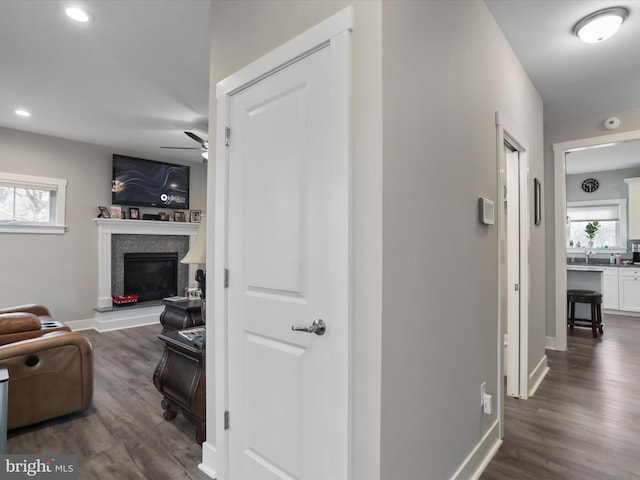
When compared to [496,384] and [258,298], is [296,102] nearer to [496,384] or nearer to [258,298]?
[258,298]

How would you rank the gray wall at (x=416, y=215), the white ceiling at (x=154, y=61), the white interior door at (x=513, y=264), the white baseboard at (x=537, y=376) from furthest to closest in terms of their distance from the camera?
the white baseboard at (x=537, y=376)
the white interior door at (x=513, y=264)
the white ceiling at (x=154, y=61)
the gray wall at (x=416, y=215)

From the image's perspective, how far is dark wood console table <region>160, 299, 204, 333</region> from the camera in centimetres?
384

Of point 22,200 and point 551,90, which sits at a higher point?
→ point 551,90

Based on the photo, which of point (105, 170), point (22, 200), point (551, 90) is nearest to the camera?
point (551, 90)

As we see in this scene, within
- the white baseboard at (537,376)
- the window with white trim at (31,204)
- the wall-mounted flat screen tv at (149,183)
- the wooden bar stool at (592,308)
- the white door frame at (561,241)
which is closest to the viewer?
the white baseboard at (537,376)

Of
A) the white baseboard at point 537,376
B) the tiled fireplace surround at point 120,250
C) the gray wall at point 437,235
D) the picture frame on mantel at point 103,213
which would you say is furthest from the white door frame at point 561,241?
the picture frame on mantel at point 103,213

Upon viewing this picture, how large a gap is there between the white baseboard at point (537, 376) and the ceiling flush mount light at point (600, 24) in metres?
2.59

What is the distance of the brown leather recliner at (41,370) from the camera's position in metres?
→ 2.33

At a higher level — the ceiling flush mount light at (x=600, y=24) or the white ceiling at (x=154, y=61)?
the white ceiling at (x=154, y=61)

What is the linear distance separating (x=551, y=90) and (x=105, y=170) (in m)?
5.91

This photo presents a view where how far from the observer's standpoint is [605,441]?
7.41 feet

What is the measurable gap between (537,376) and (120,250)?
227 inches

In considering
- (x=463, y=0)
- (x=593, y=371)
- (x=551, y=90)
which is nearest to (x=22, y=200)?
(x=463, y=0)

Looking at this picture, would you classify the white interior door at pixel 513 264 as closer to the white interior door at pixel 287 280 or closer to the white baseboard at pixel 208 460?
the white interior door at pixel 287 280
